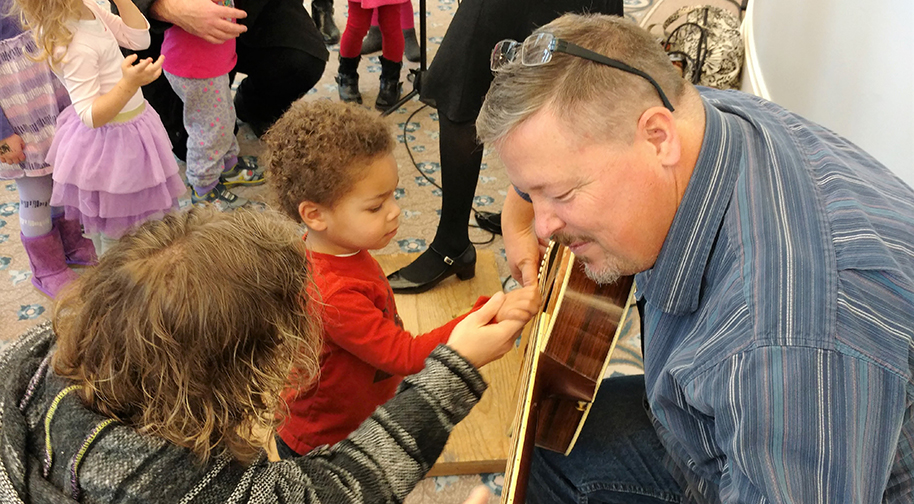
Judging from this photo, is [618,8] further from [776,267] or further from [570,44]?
[776,267]

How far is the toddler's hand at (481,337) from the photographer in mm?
1038

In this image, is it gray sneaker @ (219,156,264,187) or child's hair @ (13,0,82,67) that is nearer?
child's hair @ (13,0,82,67)

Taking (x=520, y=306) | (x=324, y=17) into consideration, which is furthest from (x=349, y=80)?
(x=520, y=306)

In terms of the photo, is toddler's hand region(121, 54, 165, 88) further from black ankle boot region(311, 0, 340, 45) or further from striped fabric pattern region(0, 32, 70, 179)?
black ankle boot region(311, 0, 340, 45)

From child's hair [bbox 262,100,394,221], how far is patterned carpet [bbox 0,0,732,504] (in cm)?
74

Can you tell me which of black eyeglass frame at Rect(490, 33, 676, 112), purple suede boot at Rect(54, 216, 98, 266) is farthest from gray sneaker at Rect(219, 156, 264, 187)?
black eyeglass frame at Rect(490, 33, 676, 112)

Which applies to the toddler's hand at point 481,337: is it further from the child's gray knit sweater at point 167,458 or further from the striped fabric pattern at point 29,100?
the striped fabric pattern at point 29,100

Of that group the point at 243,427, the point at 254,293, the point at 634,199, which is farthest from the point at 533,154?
the point at 243,427

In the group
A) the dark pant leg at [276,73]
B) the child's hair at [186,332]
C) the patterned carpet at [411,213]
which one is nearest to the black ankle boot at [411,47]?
the patterned carpet at [411,213]

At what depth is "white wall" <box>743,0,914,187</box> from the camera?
4.52 feet

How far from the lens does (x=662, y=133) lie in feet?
2.84

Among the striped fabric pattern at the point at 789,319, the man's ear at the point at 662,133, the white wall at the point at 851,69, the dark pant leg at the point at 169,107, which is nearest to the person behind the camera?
the striped fabric pattern at the point at 789,319

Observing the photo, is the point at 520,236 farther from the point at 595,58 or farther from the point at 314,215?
the point at 595,58

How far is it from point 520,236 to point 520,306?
333 mm
